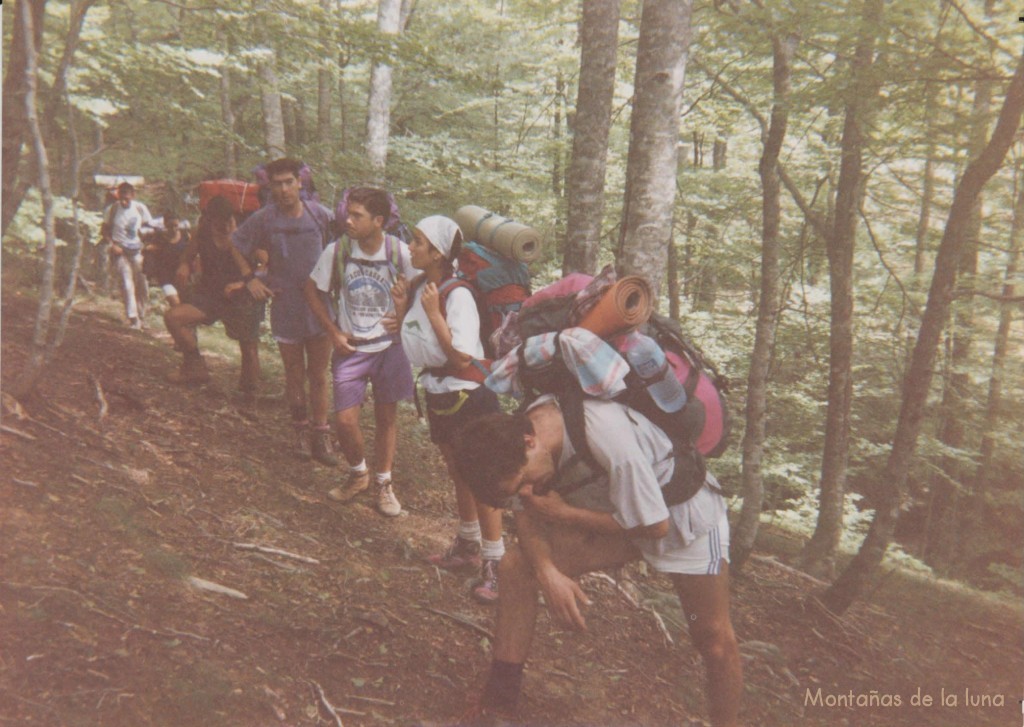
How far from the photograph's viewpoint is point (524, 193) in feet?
41.7

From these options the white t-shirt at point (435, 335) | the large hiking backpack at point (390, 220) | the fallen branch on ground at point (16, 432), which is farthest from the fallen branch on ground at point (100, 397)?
the white t-shirt at point (435, 335)

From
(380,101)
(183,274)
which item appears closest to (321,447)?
(183,274)

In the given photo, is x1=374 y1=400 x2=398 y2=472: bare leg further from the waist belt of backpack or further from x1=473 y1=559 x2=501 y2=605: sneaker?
x1=473 y1=559 x2=501 y2=605: sneaker

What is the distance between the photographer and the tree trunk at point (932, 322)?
466 cm

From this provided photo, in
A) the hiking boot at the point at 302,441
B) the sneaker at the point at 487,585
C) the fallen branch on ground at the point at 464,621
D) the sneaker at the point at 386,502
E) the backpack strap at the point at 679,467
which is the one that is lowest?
the fallen branch on ground at the point at 464,621

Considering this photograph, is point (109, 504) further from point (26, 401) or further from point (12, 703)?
point (12, 703)

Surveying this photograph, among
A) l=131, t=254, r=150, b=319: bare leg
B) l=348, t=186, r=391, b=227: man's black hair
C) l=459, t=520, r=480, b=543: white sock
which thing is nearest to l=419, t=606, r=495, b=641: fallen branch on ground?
l=459, t=520, r=480, b=543: white sock

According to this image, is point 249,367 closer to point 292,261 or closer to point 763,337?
point 292,261

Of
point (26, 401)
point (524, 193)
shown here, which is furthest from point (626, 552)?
point (524, 193)

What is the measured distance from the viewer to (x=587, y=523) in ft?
9.08

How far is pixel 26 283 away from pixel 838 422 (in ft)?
36.6

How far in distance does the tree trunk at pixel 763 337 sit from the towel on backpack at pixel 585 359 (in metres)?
4.29

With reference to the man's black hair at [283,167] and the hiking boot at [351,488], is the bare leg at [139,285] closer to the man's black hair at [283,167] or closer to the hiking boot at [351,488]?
the man's black hair at [283,167]

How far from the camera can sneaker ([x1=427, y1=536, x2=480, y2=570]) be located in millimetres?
4750
